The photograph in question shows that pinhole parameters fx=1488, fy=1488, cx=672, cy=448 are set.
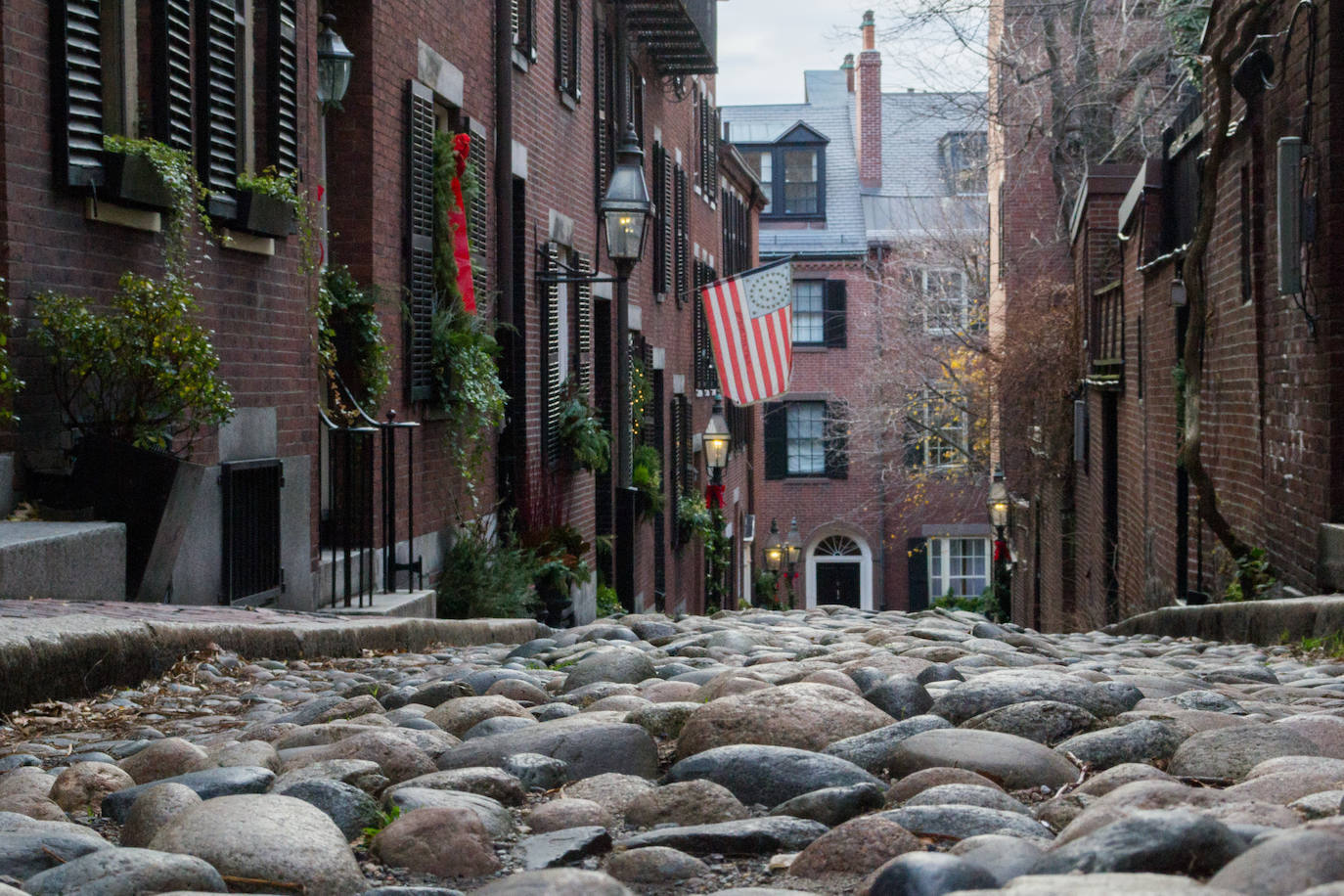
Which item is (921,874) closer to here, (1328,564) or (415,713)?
(415,713)

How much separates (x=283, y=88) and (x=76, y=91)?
95.6 inches

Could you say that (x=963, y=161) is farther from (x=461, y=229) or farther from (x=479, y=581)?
(x=479, y=581)

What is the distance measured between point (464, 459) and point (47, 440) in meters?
5.66

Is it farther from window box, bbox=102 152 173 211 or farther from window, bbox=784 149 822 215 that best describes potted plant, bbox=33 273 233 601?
window, bbox=784 149 822 215

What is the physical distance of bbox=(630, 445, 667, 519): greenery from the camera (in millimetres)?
18625

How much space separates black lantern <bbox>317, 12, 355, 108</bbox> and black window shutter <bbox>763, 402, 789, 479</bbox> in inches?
1212

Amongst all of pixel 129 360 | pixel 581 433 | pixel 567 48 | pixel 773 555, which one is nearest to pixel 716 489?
pixel 581 433

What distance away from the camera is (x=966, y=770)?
339cm

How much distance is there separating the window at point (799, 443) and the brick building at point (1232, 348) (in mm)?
21486

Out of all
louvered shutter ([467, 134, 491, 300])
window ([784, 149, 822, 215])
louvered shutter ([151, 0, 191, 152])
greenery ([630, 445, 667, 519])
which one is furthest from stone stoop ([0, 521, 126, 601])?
window ([784, 149, 822, 215])

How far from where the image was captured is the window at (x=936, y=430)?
106ft

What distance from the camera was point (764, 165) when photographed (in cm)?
4206

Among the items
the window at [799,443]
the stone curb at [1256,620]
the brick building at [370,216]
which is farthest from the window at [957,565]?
the stone curb at [1256,620]

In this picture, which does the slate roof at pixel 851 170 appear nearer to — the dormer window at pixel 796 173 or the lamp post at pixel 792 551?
the dormer window at pixel 796 173
